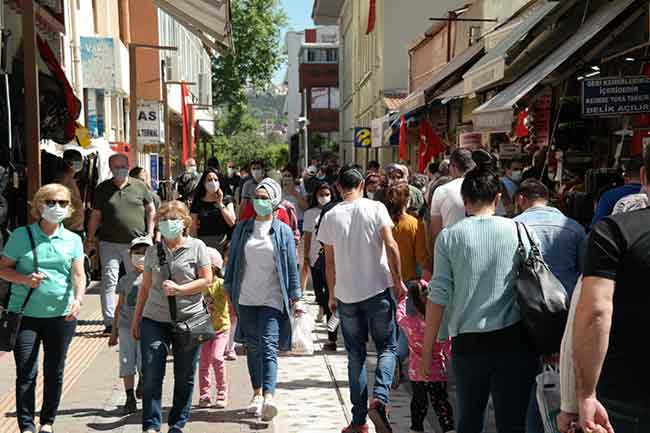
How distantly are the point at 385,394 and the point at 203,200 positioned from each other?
4360 mm

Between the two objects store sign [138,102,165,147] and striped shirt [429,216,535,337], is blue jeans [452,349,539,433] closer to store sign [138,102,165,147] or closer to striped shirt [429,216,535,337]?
striped shirt [429,216,535,337]

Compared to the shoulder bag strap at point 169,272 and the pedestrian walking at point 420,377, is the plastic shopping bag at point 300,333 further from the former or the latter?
the shoulder bag strap at point 169,272

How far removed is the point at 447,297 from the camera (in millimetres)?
5062

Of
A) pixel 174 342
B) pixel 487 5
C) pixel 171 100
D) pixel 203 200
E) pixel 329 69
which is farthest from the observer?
pixel 329 69

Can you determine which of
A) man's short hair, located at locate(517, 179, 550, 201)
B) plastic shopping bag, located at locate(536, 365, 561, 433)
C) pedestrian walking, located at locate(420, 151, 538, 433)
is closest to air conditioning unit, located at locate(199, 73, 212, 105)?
man's short hair, located at locate(517, 179, 550, 201)

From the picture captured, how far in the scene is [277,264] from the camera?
23.5 ft

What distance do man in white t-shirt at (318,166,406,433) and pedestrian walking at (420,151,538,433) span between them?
5.42 ft

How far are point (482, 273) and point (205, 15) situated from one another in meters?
6.95

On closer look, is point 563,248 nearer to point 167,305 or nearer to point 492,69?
point 167,305

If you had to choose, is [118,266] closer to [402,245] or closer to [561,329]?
[402,245]

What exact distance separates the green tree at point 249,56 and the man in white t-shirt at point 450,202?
54.3m

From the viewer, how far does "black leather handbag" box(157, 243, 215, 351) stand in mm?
6203

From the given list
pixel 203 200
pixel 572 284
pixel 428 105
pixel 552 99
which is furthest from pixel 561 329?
pixel 428 105

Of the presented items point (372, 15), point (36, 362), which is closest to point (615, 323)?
point (36, 362)
